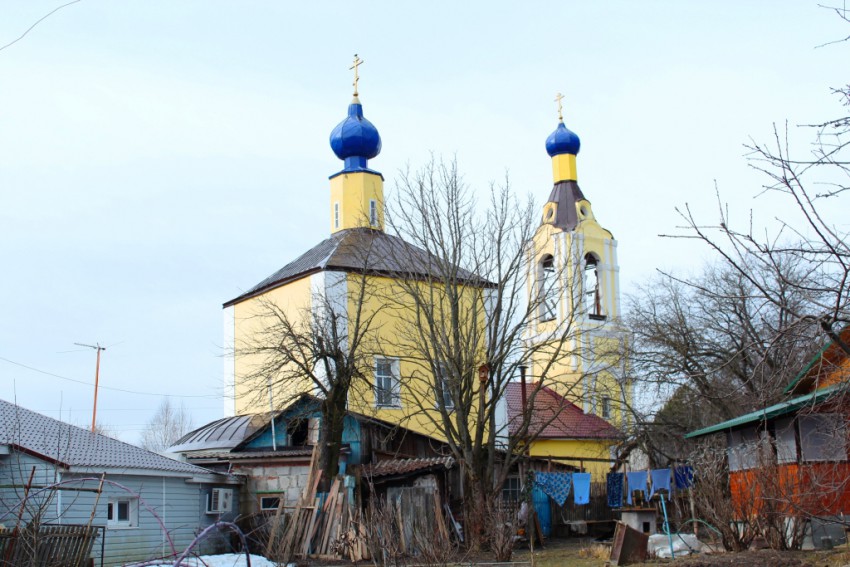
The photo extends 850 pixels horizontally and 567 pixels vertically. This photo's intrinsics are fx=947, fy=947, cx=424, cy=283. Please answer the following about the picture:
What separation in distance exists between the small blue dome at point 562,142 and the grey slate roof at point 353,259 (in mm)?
11638

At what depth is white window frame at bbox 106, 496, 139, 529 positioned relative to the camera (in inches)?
735

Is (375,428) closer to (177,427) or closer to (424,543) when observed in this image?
(424,543)

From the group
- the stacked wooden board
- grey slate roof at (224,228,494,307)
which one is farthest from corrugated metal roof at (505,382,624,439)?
the stacked wooden board

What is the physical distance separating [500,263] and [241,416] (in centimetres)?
986

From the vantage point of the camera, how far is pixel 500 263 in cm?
2227

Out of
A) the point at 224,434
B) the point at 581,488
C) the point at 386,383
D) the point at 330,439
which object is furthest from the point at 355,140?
the point at 581,488

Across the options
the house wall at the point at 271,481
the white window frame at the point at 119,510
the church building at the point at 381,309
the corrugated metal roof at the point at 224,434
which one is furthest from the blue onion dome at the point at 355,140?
the white window frame at the point at 119,510

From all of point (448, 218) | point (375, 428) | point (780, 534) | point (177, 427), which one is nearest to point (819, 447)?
point (780, 534)

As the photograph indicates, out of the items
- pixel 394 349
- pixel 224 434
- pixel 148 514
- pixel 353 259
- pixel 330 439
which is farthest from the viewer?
pixel 353 259

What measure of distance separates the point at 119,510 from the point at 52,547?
21.0 feet

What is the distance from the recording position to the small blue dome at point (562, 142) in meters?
38.8

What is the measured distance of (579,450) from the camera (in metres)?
35.8

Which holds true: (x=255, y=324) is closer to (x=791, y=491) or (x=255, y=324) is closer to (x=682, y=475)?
(x=682, y=475)

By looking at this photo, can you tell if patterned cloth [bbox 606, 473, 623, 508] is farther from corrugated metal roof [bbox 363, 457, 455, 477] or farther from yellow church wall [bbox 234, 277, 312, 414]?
yellow church wall [bbox 234, 277, 312, 414]
